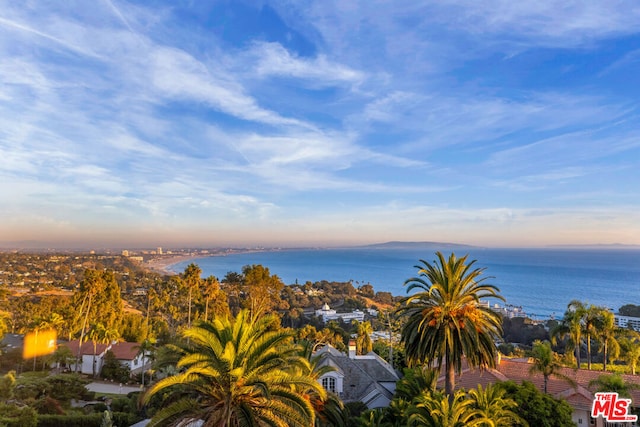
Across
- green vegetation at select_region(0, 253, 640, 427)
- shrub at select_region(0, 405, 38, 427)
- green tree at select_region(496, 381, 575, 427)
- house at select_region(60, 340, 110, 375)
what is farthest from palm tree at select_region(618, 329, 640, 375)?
house at select_region(60, 340, 110, 375)

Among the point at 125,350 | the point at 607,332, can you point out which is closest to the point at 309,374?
the point at 607,332

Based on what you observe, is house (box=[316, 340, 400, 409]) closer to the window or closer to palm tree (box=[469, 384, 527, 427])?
the window

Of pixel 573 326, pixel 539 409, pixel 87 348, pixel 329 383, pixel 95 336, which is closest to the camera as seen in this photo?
pixel 539 409

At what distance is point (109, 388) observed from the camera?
38.1 meters

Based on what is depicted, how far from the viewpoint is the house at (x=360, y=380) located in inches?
985

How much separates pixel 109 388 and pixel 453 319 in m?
36.5

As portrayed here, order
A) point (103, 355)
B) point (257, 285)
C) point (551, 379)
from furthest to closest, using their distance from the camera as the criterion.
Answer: point (257, 285) → point (103, 355) → point (551, 379)

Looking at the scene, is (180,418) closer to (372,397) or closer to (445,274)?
(445,274)

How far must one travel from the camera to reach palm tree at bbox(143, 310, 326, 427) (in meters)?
10.7

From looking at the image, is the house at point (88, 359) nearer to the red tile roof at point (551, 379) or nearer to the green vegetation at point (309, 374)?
the green vegetation at point (309, 374)

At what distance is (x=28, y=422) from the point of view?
20.4 m

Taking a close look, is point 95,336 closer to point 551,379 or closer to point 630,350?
point 551,379

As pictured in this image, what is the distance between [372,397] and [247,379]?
55.4 ft

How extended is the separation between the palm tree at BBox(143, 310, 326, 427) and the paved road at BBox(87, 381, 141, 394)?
32097 millimetres
